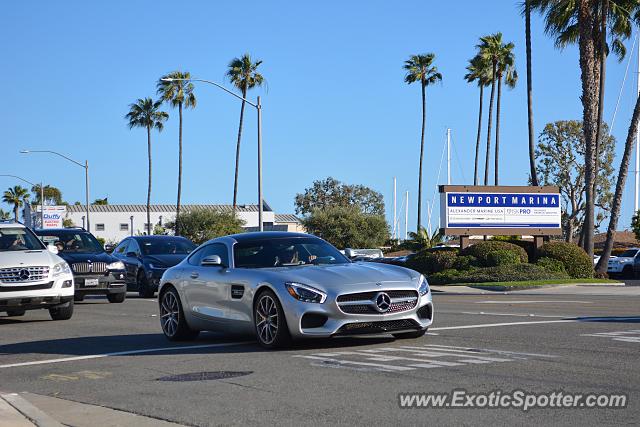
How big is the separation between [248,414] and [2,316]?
14138 mm

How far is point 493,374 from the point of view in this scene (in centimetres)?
942

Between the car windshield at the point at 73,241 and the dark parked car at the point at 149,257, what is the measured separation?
7.93 ft

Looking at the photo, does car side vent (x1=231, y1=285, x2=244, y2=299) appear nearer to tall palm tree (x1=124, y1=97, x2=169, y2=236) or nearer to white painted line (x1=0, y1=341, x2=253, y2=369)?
white painted line (x1=0, y1=341, x2=253, y2=369)

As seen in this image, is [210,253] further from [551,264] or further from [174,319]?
[551,264]

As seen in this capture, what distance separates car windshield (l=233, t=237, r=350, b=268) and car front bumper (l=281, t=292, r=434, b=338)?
1257 mm

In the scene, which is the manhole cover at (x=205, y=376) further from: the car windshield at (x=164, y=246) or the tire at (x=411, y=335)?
the car windshield at (x=164, y=246)

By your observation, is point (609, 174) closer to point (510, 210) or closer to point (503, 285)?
point (510, 210)

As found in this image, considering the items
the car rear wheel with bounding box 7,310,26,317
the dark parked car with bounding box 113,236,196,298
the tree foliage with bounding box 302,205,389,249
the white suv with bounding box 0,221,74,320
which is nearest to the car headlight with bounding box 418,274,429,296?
the white suv with bounding box 0,221,74,320

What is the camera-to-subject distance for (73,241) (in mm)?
25109

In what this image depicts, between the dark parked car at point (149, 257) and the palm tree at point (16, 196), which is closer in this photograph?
the dark parked car at point (149, 257)

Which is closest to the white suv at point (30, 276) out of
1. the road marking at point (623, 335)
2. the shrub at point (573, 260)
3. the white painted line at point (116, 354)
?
the white painted line at point (116, 354)

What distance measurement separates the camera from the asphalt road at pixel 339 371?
7.90 m

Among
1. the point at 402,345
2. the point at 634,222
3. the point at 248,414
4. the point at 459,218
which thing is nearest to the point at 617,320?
the point at 402,345

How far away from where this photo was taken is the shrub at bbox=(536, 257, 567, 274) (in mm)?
38725
